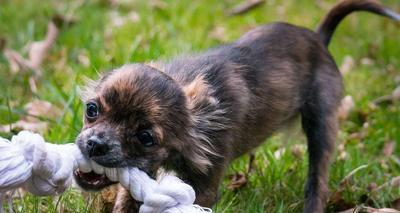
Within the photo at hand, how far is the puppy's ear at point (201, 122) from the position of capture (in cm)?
357

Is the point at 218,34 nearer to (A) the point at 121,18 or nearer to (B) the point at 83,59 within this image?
(A) the point at 121,18

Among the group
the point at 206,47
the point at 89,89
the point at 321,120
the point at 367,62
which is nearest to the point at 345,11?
the point at 321,120

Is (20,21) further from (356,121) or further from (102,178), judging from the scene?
(102,178)

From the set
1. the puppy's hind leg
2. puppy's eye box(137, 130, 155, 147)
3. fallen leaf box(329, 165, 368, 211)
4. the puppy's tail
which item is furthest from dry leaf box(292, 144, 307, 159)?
puppy's eye box(137, 130, 155, 147)

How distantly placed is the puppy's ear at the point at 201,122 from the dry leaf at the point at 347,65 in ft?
10.1

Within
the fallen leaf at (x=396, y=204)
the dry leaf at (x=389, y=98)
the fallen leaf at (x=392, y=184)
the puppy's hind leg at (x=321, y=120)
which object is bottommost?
the dry leaf at (x=389, y=98)

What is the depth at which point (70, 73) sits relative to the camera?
5.91m

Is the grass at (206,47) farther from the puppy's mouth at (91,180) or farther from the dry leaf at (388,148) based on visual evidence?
the puppy's mouth at (91,180)

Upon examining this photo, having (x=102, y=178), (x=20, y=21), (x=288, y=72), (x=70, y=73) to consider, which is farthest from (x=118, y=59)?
(x=102, y=178)

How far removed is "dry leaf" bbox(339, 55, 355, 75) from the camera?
21.6 ft

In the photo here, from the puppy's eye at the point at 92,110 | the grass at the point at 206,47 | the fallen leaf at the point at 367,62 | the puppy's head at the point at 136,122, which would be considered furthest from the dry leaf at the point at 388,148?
the puppy's eye at the point at 92,110

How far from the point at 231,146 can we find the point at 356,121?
216 centimetres

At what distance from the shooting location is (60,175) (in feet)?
9.45

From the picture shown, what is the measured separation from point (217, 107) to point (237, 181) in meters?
0.75
